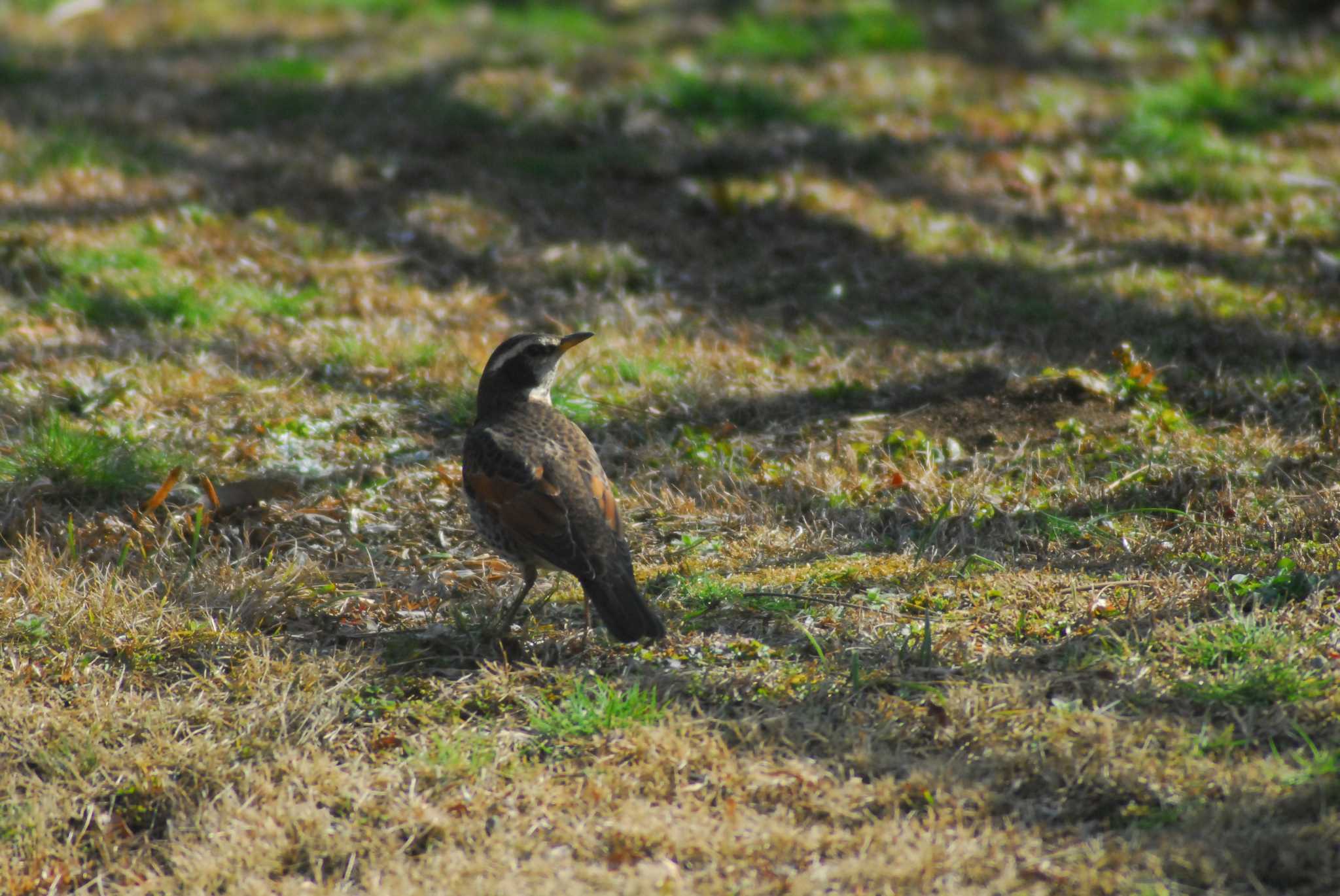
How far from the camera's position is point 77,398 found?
291 inches

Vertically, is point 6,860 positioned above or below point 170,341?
below

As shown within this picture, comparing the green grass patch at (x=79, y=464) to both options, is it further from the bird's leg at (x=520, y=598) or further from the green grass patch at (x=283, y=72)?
the green grass patch at (x=283, y=72)

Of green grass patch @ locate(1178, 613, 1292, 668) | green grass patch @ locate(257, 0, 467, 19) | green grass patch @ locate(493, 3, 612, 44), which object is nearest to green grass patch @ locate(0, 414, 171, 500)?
green grass patch @ locate(1178, 613, 1292, 668)

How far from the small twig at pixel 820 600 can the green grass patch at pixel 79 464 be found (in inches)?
129

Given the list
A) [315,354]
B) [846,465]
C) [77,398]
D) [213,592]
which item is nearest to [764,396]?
[846,465]

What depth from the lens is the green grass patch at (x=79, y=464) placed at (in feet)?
21.7

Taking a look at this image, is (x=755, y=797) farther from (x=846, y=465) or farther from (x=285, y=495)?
(x=285, y=495)

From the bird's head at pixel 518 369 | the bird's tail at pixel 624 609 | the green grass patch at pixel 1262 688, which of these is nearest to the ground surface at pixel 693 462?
the green grass patch at pixel 1262 688

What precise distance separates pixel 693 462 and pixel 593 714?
260 centimetres

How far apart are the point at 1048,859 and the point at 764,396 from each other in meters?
4.25

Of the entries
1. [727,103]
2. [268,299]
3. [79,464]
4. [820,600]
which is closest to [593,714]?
[820,600]

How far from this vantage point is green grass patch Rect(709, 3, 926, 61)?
13.8 m

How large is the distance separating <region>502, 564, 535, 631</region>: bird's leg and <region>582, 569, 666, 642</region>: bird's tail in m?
0.42

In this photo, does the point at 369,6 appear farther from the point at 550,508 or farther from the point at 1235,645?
the point at 1235,645
